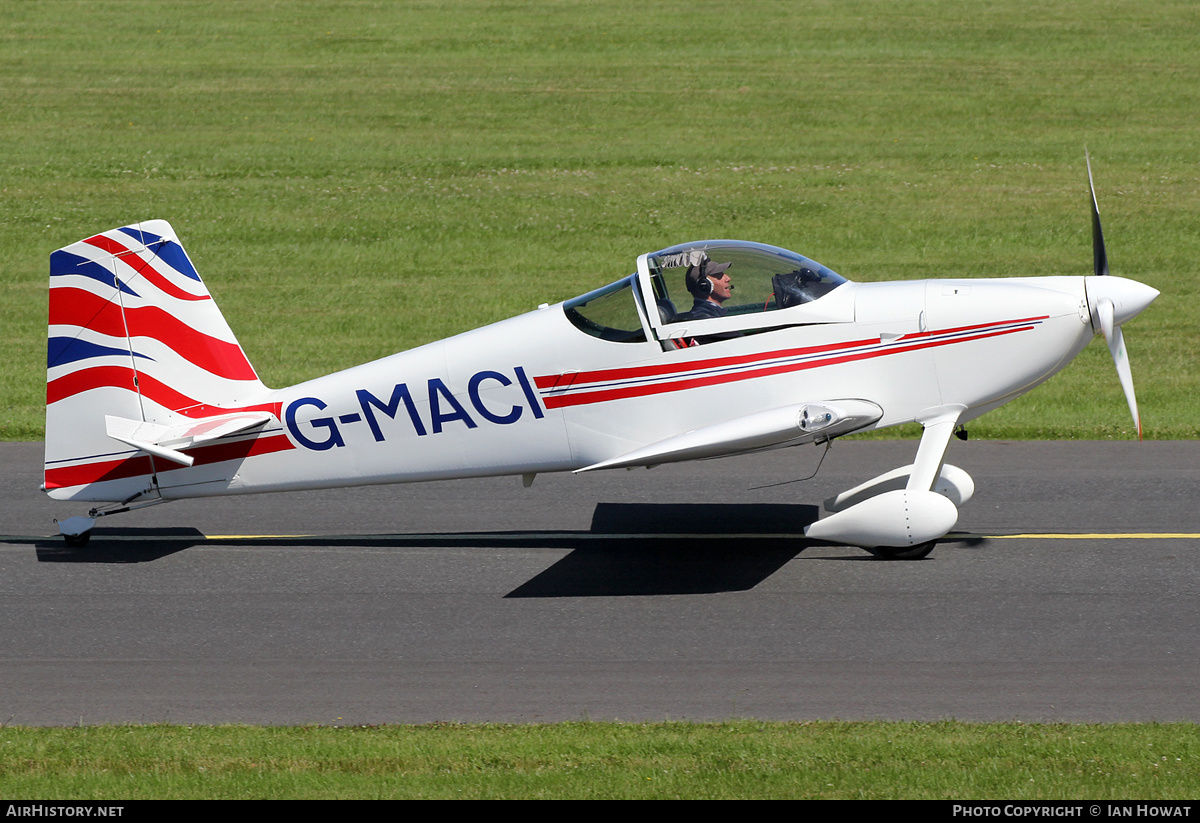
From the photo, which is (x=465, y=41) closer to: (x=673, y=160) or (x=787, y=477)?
(x=673, y=160)

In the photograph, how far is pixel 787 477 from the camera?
11.1 metres

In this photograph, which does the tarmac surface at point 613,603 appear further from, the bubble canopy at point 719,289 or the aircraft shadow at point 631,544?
the bubble canopy at point 719,289

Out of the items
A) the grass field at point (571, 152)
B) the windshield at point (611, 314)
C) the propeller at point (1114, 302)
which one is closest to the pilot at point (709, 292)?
the windshield at point (611, 314)

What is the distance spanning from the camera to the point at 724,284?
8.82 meters

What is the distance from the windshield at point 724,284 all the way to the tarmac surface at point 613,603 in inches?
70.2

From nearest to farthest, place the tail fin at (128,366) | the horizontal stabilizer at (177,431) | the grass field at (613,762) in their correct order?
the grass field at (613,762), the horizontal stabilizer at (177,431), the tail fin at (128,366)

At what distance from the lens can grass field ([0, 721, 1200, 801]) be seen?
580 cm

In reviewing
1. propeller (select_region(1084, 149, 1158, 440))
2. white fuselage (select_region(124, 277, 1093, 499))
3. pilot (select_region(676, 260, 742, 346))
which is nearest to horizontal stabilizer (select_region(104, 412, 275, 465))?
white fuselage (select_region(124, 277, 1093, 499))

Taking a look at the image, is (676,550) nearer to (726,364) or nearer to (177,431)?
(726,364)

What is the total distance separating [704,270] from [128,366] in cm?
410

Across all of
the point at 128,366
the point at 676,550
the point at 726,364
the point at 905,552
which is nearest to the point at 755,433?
the point at 726,364

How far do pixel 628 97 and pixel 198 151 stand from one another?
831 cm

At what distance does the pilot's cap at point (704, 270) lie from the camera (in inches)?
347

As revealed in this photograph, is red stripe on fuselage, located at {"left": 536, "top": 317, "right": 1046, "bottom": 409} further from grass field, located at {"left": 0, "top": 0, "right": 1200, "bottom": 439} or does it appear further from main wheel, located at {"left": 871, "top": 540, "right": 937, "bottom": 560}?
grass field, located at {"left": 0, "top": 0, "right": 1200, "bottom": 439}
